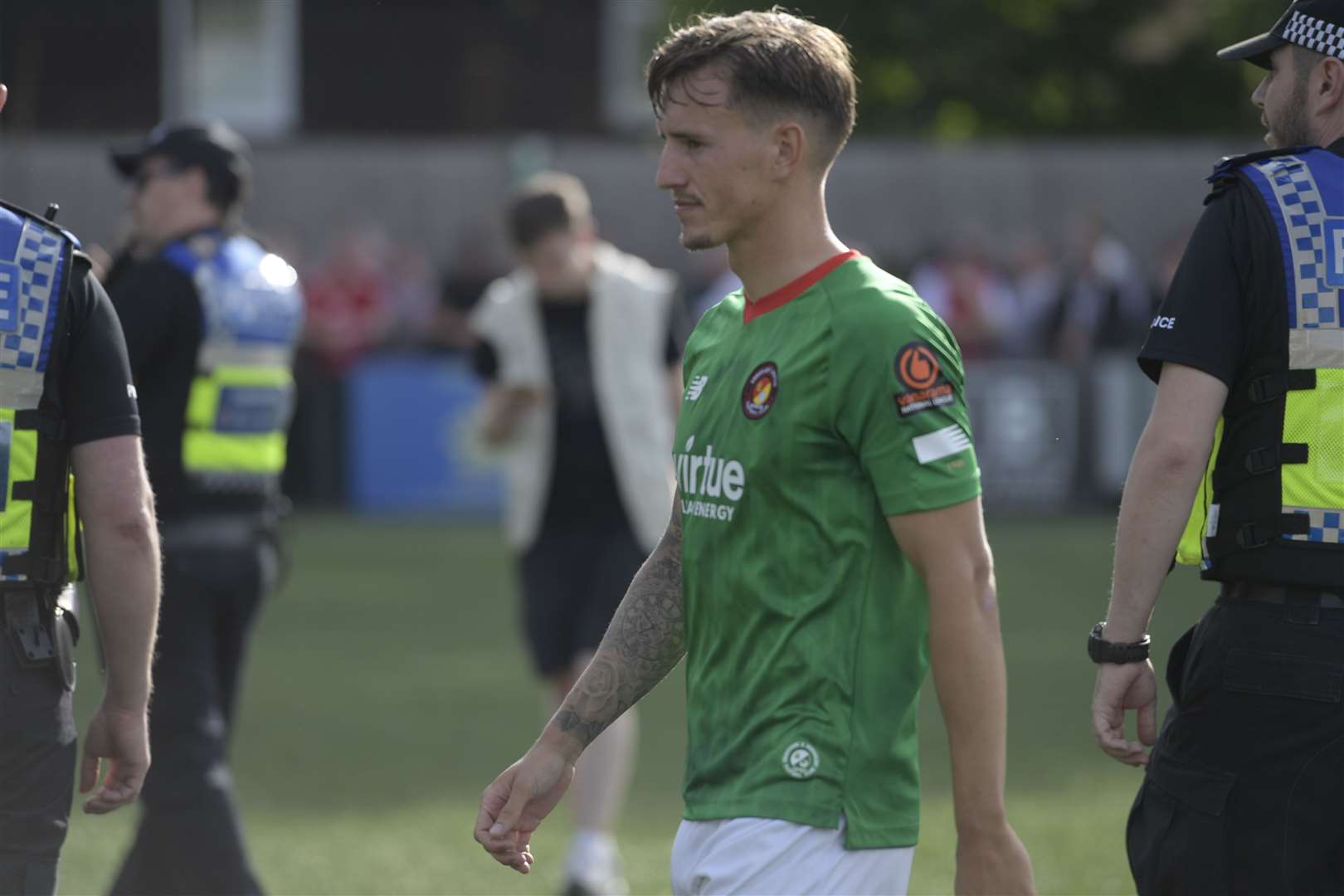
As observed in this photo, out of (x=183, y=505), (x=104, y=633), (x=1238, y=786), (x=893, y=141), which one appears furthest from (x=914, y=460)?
(x=893, y=141)

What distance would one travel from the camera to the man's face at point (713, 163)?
3.59m

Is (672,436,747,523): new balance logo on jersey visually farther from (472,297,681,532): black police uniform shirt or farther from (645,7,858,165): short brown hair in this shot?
(472,297,681,532): black police uniform shirt

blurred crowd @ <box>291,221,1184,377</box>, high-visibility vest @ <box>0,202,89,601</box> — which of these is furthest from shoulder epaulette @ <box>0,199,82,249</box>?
blurred crowd @ <box>291,221,1184,377</box>

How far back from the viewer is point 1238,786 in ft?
12.8

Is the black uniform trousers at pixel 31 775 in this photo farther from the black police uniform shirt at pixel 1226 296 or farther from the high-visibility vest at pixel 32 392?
the black police uniform shirt at pixel 1226 296

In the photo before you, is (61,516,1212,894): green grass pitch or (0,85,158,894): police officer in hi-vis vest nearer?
(0,85,158,894): police officer in hi-vis vest

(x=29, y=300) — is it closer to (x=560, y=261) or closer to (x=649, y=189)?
(x=560, y=261)

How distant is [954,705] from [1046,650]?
8.90m

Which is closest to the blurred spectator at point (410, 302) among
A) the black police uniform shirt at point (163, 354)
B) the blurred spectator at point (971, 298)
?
the blurred spectator at point (971, 298)

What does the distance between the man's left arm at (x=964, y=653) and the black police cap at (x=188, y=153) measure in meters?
3.70

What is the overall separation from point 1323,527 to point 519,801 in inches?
62.4

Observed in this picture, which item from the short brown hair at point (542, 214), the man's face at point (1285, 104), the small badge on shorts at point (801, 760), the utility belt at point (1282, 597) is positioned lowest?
the small badge on shorts at point (801, 760)

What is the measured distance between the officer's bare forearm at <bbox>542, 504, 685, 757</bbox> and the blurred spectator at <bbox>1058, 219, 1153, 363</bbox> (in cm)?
1602

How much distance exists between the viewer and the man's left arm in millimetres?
3287
